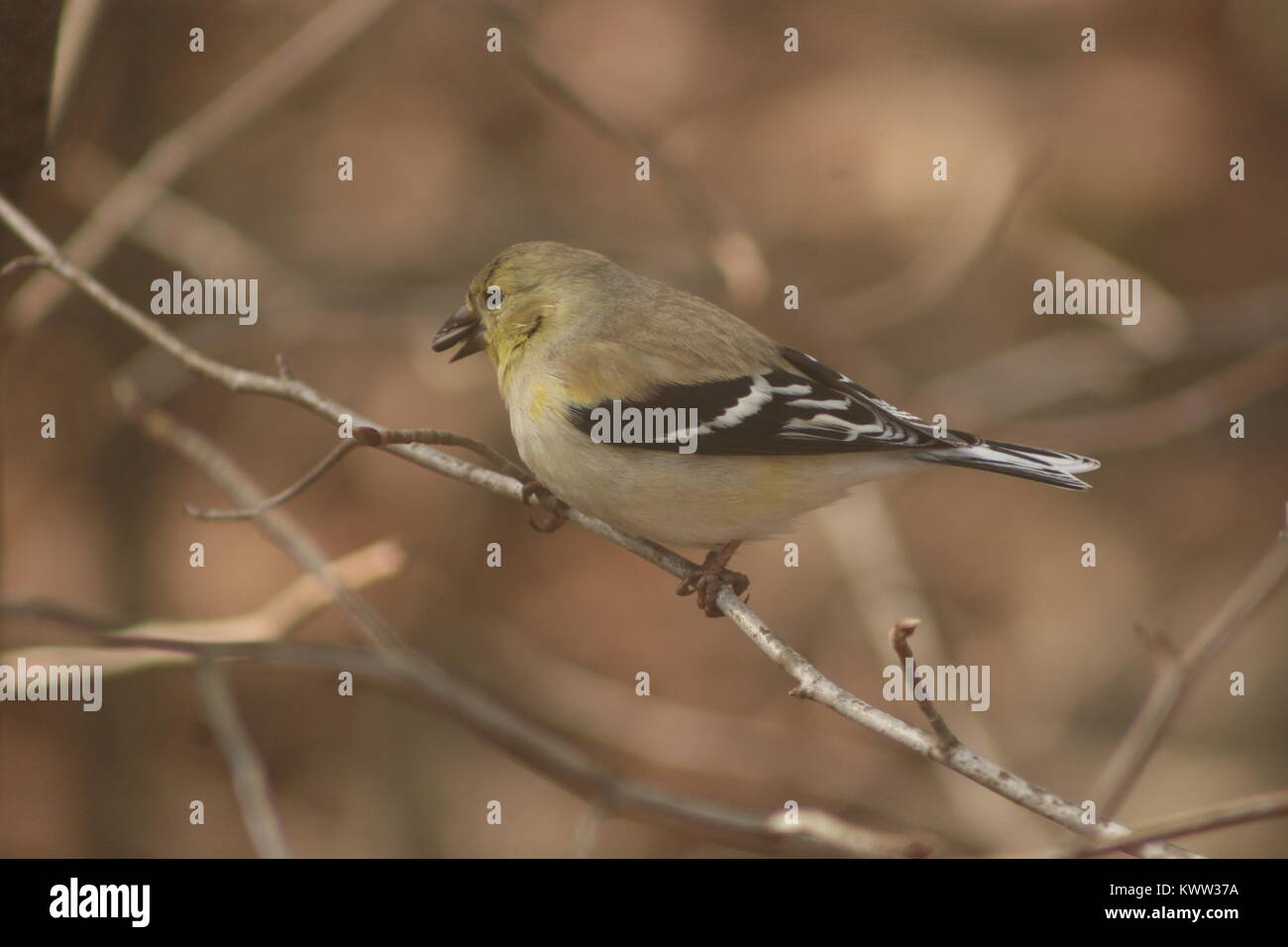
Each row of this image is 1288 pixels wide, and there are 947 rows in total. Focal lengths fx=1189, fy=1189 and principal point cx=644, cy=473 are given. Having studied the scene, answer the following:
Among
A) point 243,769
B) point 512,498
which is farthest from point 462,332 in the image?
point 243,769

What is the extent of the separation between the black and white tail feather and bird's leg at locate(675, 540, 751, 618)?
13.8 inches

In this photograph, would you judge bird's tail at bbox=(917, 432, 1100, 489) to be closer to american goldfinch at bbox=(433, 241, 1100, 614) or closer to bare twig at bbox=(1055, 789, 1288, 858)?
american goldfinch at bbox=(433, 241, 1100, 614)

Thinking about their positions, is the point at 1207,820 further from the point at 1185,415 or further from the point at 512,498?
the point at 1185,415

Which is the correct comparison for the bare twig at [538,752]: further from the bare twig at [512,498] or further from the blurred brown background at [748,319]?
the blurred brown background at [748,319]

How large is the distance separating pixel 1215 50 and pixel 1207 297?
6.03 feet

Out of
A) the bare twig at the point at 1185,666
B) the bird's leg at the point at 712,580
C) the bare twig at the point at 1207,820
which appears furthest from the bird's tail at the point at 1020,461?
the bare twig at the point at 1207,820

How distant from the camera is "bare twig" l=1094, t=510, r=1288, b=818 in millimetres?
2709

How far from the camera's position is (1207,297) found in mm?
8094

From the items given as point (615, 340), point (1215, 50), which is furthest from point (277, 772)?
point (1215, 50)

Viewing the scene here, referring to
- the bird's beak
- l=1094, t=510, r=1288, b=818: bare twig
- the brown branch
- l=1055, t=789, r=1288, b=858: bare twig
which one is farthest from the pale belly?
l=1055, t=789, r=1288, b=858: bare twig

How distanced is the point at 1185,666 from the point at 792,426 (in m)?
1.22

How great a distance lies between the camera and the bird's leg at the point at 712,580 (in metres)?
3.38

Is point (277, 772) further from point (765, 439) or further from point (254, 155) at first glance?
point (765, 439)

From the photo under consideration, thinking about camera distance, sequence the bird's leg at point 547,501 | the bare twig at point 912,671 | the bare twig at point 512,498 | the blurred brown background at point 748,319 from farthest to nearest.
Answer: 1. the blurred brown background at point 748,319
2. the bird's leg at point 547,501
3. the bare twig at point 512,498
4. the bare twig at point 912,671
